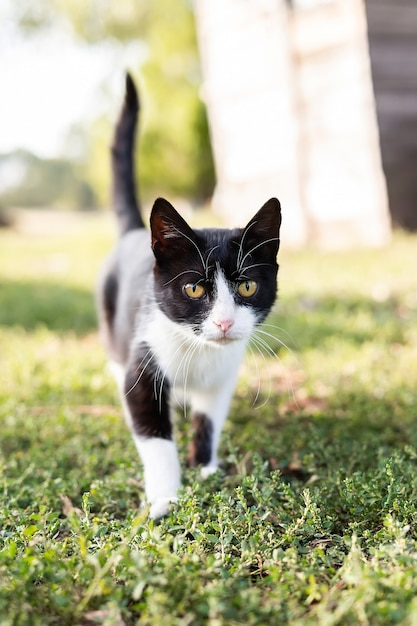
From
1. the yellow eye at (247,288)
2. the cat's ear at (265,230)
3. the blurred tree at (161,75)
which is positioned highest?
the blurred tree at (161,75)

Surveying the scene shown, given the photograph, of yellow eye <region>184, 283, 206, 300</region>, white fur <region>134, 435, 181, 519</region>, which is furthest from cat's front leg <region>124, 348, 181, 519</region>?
yellow eye <region>184, 283, 206, 300</region>

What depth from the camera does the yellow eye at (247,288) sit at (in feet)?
6.80

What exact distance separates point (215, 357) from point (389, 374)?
1365mm

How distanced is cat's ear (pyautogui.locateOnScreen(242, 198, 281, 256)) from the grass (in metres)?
0.57

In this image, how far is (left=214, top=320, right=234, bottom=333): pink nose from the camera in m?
1.95

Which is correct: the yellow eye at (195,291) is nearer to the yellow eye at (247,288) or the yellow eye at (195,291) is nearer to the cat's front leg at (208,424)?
the yellow eye at (247,288)

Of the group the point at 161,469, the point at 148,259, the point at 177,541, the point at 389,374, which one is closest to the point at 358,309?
the point at 389,374

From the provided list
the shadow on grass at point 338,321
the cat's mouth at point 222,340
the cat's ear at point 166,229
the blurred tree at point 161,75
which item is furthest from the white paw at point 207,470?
the blurred tree at point 161,75

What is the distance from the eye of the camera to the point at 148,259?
8.27 ft

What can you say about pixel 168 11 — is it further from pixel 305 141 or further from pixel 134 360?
pixel 134 360

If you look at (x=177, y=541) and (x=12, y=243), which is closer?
(x=177, y=541)

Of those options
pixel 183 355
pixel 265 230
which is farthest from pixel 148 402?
pixel 265 230

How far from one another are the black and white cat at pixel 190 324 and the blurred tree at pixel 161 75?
15449 mm

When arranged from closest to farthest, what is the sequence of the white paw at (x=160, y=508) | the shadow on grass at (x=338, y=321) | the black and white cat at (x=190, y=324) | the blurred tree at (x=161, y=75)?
the white paw at (x=160, y=508)
the black and white cat at (x=190, y=324)
the shadow on grass at (x=338, y=321)
the blurred tree at (x=161, y=75)
